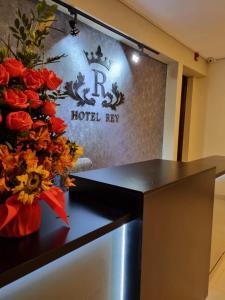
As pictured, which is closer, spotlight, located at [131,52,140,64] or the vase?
the vase

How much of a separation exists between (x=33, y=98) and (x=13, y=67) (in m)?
0.10

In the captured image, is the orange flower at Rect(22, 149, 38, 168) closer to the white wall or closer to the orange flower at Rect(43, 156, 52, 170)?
the orange flower at Rect(43, 156, 52, 170)

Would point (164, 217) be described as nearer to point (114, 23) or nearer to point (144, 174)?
point (144, 174)

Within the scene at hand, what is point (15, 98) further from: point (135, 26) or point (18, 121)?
point (135, 26)

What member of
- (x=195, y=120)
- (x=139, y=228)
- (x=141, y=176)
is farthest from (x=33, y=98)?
(x=195, y=120)

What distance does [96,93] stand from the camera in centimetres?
308

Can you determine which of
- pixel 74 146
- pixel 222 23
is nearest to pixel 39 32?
pixel 74 146

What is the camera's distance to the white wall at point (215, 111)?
466cm

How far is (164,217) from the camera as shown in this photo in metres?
1.20

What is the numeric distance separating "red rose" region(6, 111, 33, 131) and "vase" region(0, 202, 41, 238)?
0.26 meters

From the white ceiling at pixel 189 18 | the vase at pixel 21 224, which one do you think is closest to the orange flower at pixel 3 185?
the vase at pixel 21 224

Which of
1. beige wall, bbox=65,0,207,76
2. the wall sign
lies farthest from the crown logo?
beige wall, bbox=65,0,207,76

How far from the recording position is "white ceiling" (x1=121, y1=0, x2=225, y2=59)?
8.97 ft

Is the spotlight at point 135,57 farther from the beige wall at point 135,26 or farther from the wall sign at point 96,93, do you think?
the wall sign at point 96,93
